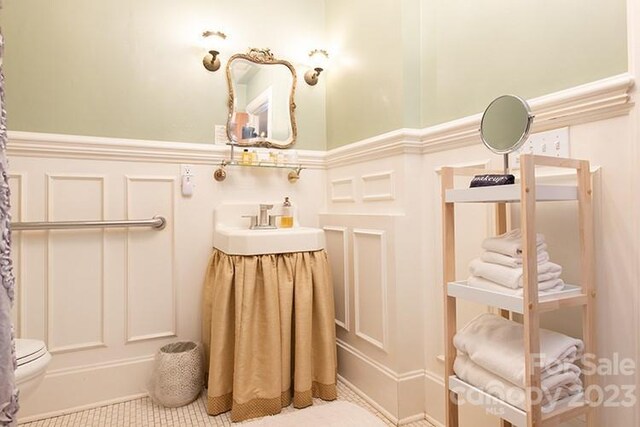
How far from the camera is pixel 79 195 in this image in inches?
69.5

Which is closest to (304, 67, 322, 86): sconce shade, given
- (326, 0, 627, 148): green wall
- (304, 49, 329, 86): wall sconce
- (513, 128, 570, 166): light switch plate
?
(304, 49, 329, 86): wall sconce

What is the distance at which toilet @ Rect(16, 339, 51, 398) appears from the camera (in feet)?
4.01

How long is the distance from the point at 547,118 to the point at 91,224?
1.89 metres

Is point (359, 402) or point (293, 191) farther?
point (293, 191)

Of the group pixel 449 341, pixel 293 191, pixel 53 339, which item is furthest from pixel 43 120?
pixel 449 341

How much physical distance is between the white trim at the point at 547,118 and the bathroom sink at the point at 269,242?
20.3 inches

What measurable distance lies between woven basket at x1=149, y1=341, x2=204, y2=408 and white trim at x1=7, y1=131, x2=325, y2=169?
960 millimetres

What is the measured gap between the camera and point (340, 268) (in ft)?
6.77

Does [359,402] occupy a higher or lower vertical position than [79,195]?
lower

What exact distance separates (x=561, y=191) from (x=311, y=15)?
185 cm

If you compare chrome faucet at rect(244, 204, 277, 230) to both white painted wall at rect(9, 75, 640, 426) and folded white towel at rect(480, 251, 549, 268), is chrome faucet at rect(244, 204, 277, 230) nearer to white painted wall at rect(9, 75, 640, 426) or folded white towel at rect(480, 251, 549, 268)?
white painted wall at rect(9, 75, 640, 426)

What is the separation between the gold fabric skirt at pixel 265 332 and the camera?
1.62 m

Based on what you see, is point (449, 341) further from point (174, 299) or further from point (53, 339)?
point (53, 339)

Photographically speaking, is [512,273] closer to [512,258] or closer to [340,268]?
[512,258]
